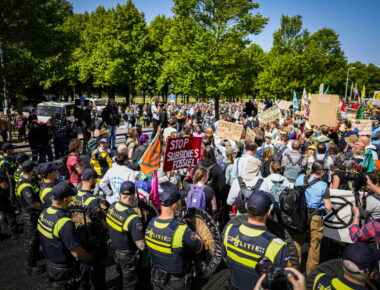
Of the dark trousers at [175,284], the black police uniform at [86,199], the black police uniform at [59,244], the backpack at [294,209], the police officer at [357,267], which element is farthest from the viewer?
the backpack at [294,209]

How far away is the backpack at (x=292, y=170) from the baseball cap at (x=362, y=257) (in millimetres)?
4237

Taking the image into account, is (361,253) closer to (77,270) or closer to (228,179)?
(77,270)

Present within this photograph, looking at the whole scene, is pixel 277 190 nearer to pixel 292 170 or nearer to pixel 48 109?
pixel 292 170

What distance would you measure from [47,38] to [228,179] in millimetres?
14531

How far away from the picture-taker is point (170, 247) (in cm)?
321

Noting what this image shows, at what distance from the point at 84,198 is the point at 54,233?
3.07 ft

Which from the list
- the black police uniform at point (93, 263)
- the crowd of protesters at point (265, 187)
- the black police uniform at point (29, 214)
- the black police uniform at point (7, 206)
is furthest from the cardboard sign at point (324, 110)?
the black police uniform at point (7, 206)

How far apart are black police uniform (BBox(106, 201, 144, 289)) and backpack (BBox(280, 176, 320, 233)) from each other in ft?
7.73

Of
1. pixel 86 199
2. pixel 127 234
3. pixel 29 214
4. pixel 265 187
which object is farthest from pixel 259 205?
pixel 29 214

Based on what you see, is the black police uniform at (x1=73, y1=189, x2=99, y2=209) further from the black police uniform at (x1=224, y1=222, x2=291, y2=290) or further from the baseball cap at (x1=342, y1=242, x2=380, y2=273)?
the baseball cap at (x1=342, y1=242, x2=380, y2=273)

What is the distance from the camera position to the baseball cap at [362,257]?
7.37 feet

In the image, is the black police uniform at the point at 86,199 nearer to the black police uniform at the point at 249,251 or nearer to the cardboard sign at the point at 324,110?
the black police uniform at the point at 249,251

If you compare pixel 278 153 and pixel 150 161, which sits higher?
pixel 150 161

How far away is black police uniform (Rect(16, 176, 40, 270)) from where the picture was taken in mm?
5176
